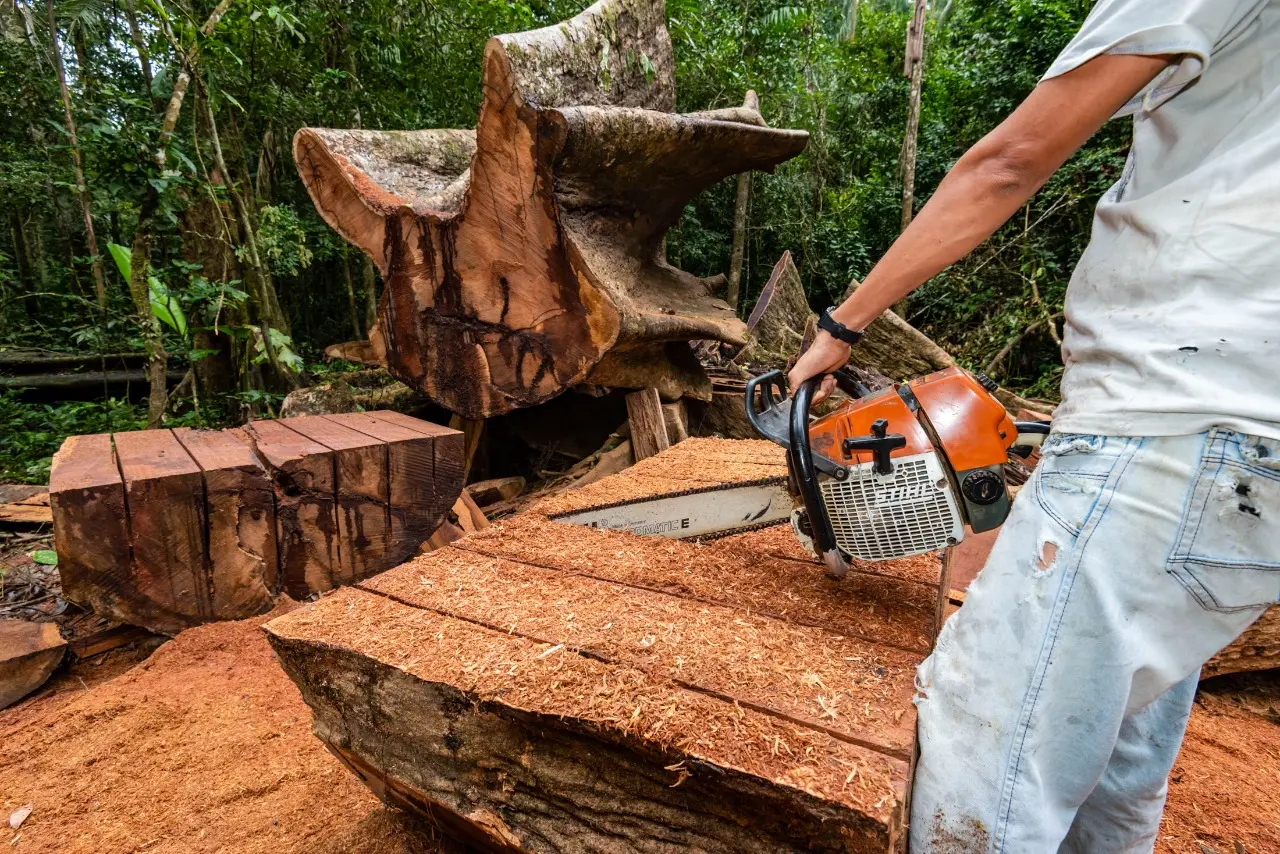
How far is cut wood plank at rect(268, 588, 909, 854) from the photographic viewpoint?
0.81 metres

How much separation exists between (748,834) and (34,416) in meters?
7.54

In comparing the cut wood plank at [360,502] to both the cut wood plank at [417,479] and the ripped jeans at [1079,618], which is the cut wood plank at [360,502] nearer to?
the cut wood plank at [417,479]

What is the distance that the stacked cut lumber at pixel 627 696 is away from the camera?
33.2 inches

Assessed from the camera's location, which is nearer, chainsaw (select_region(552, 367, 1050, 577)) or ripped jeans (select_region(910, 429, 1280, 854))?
ripped jeans (select_region(910, 429, 1280, 854))

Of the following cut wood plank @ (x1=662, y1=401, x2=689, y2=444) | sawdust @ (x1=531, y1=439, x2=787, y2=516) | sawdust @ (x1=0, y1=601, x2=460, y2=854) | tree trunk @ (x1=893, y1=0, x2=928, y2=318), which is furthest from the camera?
tree trunk @ (x1=893, y1=0, x2=928, y2=318)

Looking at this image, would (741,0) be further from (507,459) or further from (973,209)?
(973,209)

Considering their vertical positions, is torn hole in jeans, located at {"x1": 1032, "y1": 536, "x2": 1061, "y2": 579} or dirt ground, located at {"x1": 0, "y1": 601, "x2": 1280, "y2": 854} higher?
torn hole in jeans, located at {"x1": 1032, "y1": 536, "x2": 1061, "y2": 579}

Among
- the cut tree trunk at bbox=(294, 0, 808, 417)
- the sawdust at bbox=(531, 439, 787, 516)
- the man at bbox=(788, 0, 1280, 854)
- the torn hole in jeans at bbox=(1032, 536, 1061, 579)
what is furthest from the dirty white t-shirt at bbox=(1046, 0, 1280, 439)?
the cut tree trunk at bbox=(294, 0, 808, 417)

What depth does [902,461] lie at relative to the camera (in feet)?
3.60

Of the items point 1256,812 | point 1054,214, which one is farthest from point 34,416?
point 1054,214

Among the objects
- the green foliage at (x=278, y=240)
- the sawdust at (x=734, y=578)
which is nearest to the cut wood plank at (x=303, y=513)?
the sawdust at (x=734, y=578)

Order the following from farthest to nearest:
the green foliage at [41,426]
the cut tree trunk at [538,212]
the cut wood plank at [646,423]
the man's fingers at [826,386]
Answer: the green foliage at [41,426]
the cut wood plank at [646,423]
the cut tree trunk at [538,212]
the man's fingers at [826,386]

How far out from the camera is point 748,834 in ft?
2.84

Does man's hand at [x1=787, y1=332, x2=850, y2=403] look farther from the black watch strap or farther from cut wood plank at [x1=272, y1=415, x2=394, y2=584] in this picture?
cut wood plank at [x1=272, y1=415, x2=394, y2=584]
